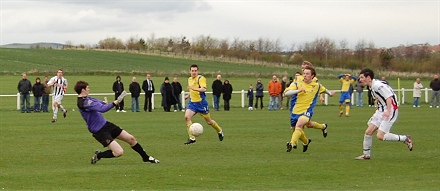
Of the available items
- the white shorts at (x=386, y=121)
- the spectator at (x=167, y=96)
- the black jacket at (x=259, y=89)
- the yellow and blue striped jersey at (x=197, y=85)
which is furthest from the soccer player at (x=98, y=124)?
the black jacket at (x=259, y=89)

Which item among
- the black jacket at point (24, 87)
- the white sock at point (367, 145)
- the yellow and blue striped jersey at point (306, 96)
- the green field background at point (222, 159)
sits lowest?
the green field background at point (222, 159)

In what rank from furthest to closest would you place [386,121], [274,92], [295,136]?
[274,92], [295,136], [386,121]

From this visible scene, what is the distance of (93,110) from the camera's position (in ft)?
52.7

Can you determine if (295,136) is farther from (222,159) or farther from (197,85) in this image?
(197,85)

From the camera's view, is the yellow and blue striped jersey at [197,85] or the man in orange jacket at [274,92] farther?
the man in orange jacket at [274,92]

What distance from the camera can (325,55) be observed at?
111m

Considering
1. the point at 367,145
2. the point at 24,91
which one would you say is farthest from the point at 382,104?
the point at 24,91

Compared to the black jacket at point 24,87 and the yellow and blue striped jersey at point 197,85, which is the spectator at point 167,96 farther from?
the yellow and blue striped jersey at point 197,85

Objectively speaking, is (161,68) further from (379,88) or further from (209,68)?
(379,88)

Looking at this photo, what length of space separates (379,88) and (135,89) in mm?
28255

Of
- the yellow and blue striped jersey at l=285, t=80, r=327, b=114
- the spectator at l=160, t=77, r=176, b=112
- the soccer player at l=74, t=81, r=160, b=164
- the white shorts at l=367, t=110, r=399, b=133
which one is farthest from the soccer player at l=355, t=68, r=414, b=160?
the spectator at l=160, t=77, r=176, b=112

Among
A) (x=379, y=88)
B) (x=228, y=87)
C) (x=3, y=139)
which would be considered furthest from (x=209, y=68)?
(x=379, y=88)

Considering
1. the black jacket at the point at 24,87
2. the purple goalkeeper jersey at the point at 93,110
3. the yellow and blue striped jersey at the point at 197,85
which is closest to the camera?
the purple goalkeeper jersey at the point at 93,110

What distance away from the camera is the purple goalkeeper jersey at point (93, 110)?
1594cm
